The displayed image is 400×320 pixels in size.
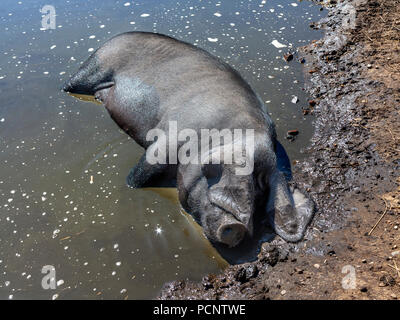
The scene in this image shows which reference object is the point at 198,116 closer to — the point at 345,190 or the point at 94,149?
the point at 94,149

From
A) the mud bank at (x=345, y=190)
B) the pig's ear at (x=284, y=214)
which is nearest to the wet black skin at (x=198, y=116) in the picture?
the pig's ear at (x=284, y=214)

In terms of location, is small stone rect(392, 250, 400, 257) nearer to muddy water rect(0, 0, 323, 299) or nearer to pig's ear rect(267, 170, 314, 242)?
pig's ear rect(267, 170, 314, 242)

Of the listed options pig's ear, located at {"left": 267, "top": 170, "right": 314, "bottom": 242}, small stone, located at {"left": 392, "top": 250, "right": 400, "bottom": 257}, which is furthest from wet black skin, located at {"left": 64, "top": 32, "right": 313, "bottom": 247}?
small stone, located at {"left": 392, "top": 250, "right": 400, "bottom": 257}

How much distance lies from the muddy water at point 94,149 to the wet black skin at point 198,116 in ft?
1.11

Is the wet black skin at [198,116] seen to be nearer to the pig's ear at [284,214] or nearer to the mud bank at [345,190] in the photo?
the pig's ear at [284,214]

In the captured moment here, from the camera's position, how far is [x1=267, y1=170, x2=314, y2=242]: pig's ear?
370 cm

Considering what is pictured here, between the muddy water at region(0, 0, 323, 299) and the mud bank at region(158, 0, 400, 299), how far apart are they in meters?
0.29

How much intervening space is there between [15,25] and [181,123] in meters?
5.72

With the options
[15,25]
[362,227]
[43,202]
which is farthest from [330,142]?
[15,25]

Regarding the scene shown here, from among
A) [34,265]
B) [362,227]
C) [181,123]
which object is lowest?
[34,265]

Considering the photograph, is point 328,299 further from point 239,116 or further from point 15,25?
point 15,25
